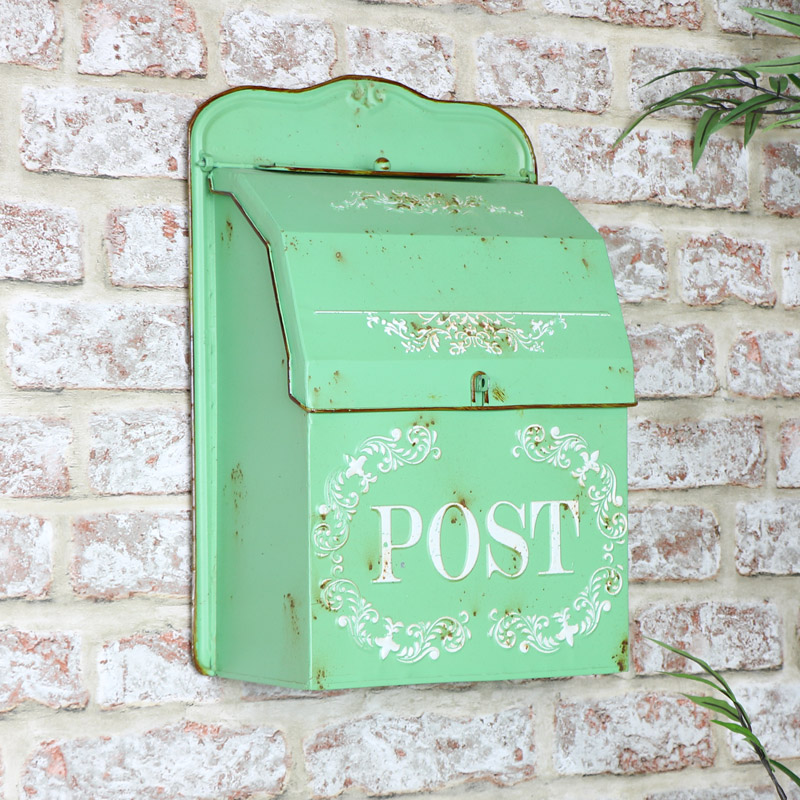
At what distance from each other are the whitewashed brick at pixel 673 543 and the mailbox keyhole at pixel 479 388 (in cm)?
30

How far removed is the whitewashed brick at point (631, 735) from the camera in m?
1.08

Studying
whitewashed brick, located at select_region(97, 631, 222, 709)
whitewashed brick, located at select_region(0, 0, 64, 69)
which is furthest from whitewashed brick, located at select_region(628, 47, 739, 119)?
whitewashed brick, located at select_region(97, 631, 222, 709)

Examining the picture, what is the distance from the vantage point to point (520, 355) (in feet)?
2.91

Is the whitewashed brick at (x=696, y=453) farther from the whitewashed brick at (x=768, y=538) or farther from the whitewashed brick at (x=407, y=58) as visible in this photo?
the whitewashed brick at (x=407, y=58)

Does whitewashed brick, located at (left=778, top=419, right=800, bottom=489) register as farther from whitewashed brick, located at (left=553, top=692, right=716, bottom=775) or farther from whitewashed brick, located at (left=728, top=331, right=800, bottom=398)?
whitewashed brick, located at (left=553, top=692, right=716, bottom=775)

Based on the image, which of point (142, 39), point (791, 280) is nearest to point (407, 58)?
point (142, 39)

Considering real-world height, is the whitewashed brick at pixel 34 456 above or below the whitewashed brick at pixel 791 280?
below

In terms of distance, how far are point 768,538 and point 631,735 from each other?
249mm

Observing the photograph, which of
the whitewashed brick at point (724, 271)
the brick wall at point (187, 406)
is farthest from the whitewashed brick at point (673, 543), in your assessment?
the whitewashed brick at point (724, 271)

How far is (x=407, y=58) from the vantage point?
106cm

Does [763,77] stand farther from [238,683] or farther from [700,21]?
[238,683]

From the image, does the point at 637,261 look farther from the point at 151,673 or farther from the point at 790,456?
the point at 151,673

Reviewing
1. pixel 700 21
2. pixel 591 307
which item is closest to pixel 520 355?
pixel 591 307

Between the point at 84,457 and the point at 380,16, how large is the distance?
0.50 metres
